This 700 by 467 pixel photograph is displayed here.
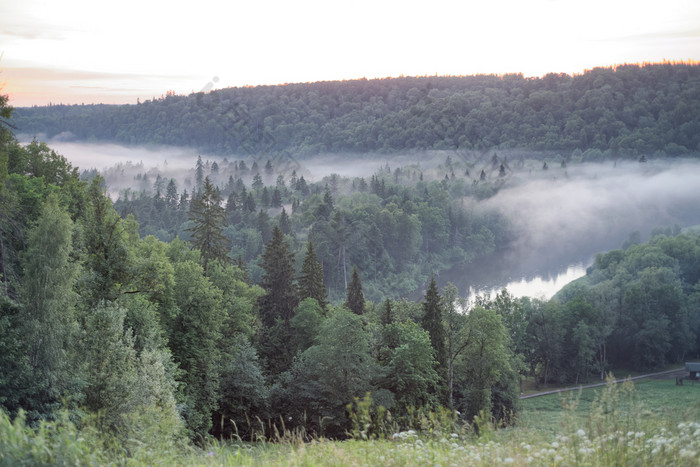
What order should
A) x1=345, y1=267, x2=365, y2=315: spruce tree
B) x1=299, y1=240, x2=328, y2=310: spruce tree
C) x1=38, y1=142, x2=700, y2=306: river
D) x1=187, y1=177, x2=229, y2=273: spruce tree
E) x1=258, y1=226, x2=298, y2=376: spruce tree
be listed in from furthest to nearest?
x1=38, y1=142, x2=700, y2=306: river, x1=345, y1=267, x2=365, y2=315: spruce tree, x1=299, y1=240, x2=328, y2=310: spruce tree, x1=258, y1=226, x2=298, y2=376: spruce tree, x1=187, y1=177, x2=229, y2=273: spruce tree

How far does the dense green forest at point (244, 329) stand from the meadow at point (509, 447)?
0.35 metres

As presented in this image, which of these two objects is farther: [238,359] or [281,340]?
[281,340]

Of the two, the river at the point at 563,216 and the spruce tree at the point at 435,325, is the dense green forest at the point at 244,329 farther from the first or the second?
the river at the point at 563,216

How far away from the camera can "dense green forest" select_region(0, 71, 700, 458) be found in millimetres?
15008

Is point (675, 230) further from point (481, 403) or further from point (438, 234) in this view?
point (481, 403)

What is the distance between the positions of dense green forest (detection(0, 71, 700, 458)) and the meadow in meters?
0.35

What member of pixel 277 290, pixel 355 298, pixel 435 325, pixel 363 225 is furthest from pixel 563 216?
pixel 277 290

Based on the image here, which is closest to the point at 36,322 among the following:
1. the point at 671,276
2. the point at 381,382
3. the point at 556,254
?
the point at 381,382

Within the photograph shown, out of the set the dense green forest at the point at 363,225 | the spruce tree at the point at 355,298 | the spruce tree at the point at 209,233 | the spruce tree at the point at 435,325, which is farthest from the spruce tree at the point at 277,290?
the dense green forest at the point at 363,225

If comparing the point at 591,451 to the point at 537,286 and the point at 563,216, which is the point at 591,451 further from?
the point at 563,216

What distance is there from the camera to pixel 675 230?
387 ft

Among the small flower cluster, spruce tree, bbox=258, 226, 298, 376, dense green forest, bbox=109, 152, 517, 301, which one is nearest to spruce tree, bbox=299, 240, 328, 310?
spruce tree, bbox=258, 226, 298, 376

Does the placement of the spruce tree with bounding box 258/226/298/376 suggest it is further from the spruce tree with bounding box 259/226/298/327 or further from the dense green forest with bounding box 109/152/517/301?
the dense green forest with bounding box 109/152/517/301

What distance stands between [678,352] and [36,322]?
69403 millimetres
